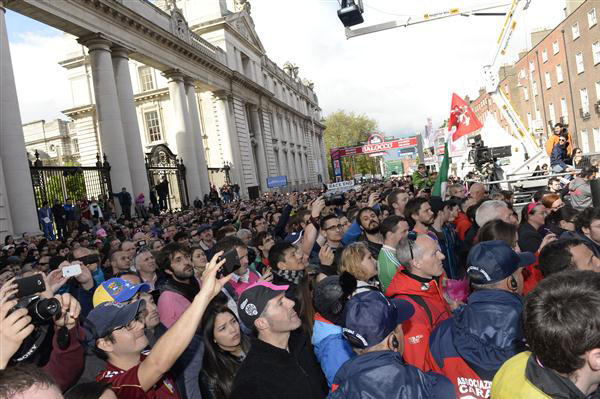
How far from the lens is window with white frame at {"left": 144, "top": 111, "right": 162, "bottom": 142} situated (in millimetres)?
35594

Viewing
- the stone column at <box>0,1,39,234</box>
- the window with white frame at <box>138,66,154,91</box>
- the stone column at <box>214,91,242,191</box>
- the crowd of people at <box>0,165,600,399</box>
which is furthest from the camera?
the window with white frame at <box>138,66,154,91</box>

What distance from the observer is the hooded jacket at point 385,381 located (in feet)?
6.29

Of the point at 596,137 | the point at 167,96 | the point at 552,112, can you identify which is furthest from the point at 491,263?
the point at 552,112

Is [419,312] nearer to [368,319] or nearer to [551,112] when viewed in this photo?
[368,319]

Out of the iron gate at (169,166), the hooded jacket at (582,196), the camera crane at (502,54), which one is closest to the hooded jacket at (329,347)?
the hooded jacket at (582,196)

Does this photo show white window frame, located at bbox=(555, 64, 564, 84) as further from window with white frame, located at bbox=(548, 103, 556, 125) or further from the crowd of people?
the crowd of people

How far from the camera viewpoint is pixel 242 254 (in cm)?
499

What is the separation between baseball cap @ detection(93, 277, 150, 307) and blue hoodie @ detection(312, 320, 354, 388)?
4.40 ft

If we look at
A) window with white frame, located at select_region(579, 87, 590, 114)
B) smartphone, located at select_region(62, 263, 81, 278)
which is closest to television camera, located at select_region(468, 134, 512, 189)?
smartphone, located at select_region(62, 263, 81, 278)

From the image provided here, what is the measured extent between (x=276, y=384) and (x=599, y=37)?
3360cm

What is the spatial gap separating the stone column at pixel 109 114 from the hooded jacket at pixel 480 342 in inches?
693

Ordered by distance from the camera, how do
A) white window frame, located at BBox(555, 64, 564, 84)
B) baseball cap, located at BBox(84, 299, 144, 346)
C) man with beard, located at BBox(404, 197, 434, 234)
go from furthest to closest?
1. white window frame, located at BBox(555, 64, 564, 84)
2. man with beard, located at BBox(404, 197, 434, 234)
3. baseball cap, located at BBox(84, 299, 144, 346)

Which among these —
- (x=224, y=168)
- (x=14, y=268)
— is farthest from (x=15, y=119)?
(x=224, y=168)

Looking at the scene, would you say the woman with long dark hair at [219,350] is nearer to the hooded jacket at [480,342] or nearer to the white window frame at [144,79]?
the hooded jacket at [480,342]
